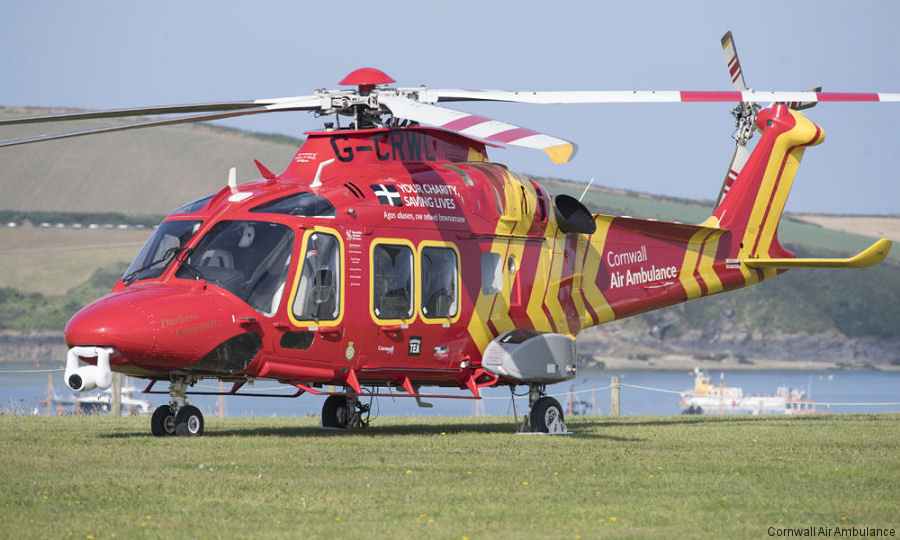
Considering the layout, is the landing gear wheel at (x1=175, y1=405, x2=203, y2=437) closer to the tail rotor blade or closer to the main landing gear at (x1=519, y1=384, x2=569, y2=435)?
the main landing gear at (x1=519, y1=384, x2=569, y2=435)

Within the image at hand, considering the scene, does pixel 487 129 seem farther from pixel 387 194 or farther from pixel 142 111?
pixel 142 111

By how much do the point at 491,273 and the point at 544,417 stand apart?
205 centimetres

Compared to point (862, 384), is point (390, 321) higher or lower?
higher

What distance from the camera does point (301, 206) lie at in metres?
14.3

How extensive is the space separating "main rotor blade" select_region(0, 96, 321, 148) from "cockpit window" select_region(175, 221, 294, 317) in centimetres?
149

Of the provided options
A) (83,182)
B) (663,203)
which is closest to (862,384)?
(663,203)

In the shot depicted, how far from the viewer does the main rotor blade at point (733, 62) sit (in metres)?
19.1

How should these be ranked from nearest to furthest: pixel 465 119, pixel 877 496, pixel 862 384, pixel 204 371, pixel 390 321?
1. pixel 877 496
2. pixel 465 119
3. pixel 204 371
4. pixel 390 321
5. pixel 862 384

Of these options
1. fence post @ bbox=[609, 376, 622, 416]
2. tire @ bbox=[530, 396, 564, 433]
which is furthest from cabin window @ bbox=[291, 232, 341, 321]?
fence post @ bbox=[609, 376, 622, 416]

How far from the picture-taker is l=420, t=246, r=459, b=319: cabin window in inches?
602

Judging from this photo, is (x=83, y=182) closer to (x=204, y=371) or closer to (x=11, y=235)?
(x=11, y=235)

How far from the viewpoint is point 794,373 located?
A: 176750 mm

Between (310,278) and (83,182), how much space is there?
327 feet

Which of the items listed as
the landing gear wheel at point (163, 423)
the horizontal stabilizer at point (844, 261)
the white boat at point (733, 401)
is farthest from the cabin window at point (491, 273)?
the white boat at point (733, 401)
